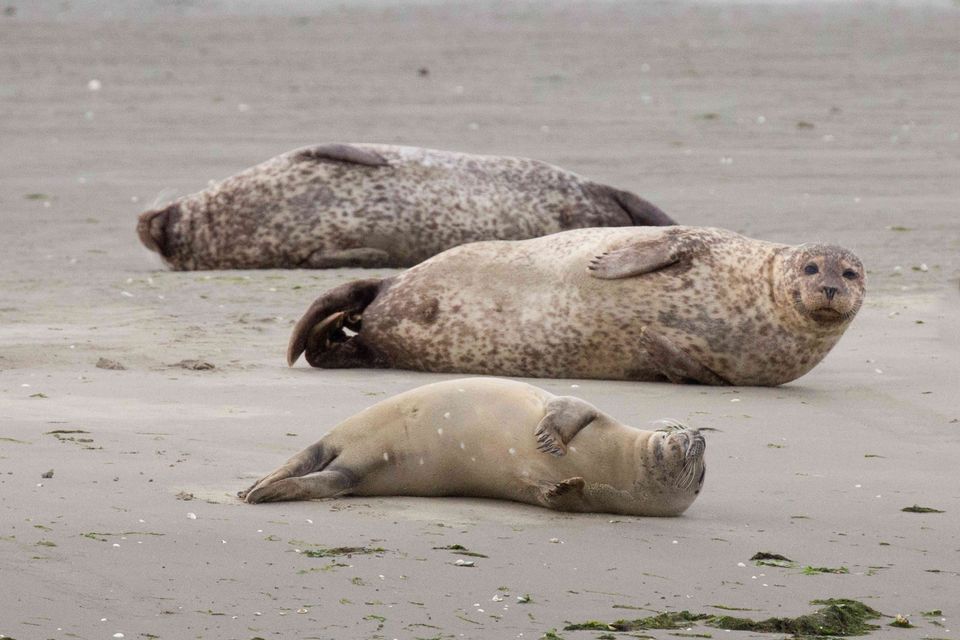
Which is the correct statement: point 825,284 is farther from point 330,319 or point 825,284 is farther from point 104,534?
point 104,534

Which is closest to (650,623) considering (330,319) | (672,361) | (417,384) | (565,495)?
(565,495)

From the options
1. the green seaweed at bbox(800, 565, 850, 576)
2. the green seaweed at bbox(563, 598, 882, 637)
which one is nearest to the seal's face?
the green seaweed at bbox(800, 565, 850, 576)

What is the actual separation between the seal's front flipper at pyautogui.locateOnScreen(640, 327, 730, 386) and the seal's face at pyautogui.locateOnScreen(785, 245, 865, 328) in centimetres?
41

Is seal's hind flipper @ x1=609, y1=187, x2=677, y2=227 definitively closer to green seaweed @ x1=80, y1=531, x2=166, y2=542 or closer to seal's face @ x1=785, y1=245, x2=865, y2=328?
seal's face @ x1=785, y1=245, x2=865, y2=328

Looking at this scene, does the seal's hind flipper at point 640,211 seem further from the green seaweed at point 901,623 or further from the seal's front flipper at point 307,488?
the green seaweed at point 901,623

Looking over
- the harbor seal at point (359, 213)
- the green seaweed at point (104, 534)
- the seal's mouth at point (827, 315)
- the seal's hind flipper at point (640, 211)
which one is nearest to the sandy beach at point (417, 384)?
the green seaweed at point (104, 534)

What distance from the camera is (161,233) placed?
405 inches

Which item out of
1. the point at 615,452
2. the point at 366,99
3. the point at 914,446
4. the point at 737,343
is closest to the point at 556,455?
the point at 615,452

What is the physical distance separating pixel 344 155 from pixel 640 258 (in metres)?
3.51

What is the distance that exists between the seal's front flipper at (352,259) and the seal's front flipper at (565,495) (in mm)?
5480

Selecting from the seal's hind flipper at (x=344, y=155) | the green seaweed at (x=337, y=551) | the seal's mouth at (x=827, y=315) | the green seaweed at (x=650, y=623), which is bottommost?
the green seaweed at (x=650, y=623)

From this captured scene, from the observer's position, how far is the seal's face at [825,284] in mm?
6797

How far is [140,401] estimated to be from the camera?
19.5 feet

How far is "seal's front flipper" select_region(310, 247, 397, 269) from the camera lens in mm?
10117
